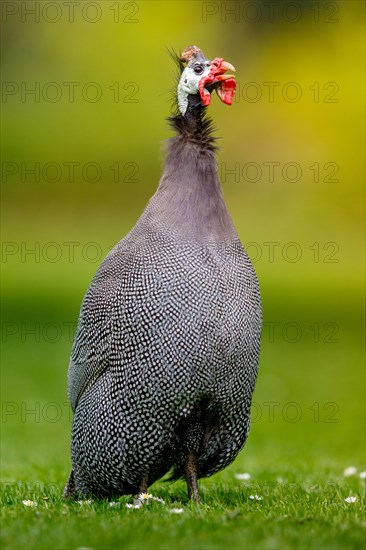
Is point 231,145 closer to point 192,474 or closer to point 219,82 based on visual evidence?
point 219,82

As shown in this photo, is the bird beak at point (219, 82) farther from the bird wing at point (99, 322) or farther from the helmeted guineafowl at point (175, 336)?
the bird wing at point (99, 322)

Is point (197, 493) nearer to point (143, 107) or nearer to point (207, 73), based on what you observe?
point (207, 73)

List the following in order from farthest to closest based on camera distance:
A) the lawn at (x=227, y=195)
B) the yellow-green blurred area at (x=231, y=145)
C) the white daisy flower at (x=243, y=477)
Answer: the yellow-green blurred area at (x=231, y=145) < the lawn at (x=227, y=195) < the white daisy flower at (x=243, y=477)

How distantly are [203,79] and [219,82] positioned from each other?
0.35 ft

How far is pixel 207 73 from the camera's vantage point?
18.1 feet

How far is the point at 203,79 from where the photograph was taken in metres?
5.48

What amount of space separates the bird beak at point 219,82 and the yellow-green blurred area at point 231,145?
537 centimetres

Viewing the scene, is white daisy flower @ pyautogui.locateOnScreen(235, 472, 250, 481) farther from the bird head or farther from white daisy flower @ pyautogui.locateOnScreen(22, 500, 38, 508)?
the bird head

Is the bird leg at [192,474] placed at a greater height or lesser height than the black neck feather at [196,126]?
lesser

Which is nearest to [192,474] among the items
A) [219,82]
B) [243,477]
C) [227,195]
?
[243,477]

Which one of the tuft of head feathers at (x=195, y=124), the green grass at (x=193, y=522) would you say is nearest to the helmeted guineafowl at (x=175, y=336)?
the tuft of head feathers at (x=195, y=124)

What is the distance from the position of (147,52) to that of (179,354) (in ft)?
31.5

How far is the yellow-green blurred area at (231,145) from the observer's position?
12141 mm

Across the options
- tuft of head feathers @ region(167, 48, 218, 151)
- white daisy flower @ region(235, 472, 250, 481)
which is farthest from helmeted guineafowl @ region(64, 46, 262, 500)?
white daisy flower @ region(235, 472, 250, 481)
